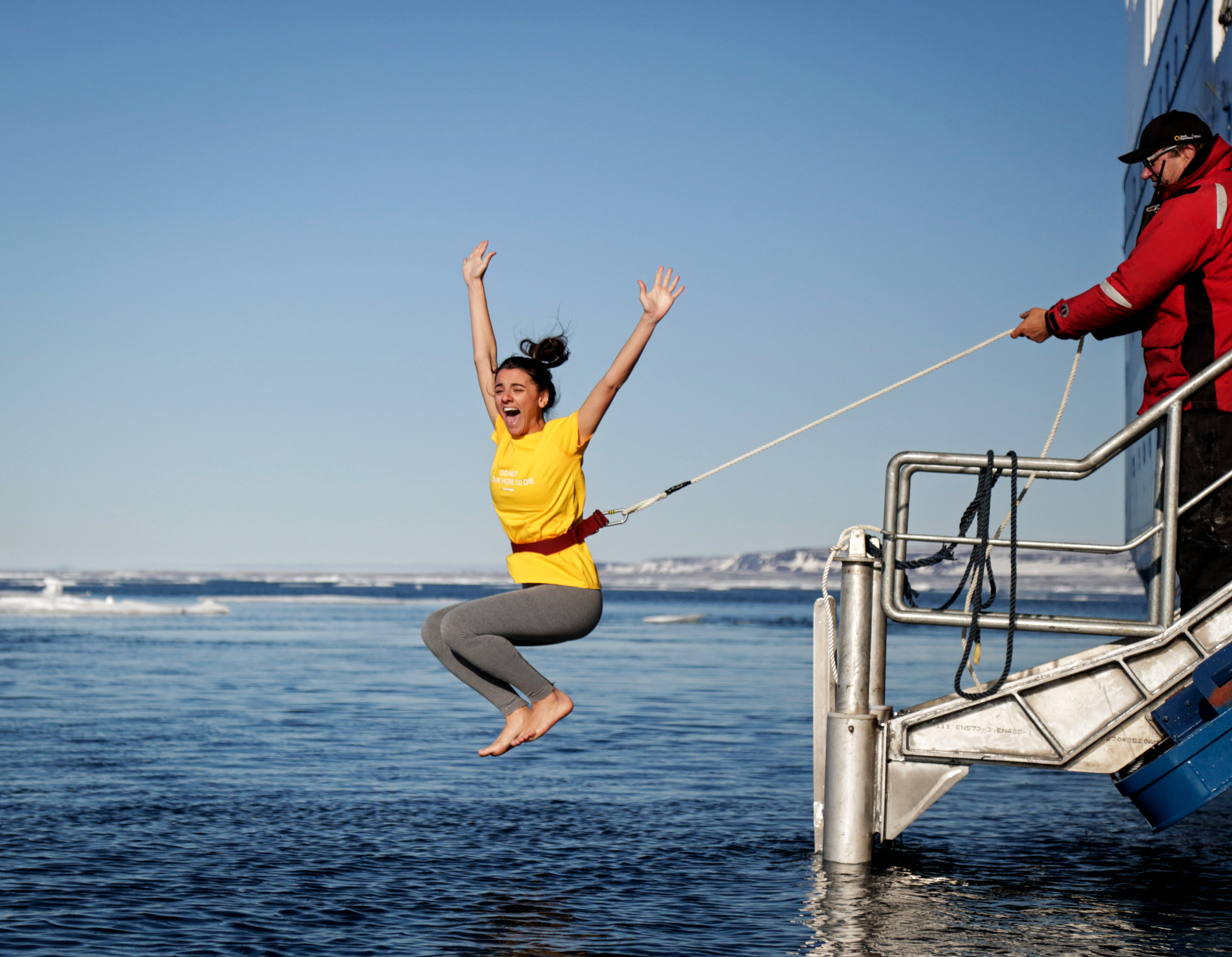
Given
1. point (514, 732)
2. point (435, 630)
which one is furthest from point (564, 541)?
point (514, 732)

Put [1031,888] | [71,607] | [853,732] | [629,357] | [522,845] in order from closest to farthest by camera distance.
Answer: [629,357], [853,732], [1031,888], [522,845], [71,607]

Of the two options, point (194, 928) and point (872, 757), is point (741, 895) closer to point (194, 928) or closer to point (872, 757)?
point (872, 757)

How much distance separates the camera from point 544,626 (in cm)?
623

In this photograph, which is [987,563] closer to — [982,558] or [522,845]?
[982,558]

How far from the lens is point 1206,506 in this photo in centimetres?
652

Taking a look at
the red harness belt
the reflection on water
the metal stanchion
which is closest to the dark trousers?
the metal stanchion

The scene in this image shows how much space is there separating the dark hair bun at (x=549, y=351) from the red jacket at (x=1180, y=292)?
8.98 ft

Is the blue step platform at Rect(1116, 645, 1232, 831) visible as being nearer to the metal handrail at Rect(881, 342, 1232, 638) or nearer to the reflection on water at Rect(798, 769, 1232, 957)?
the metal handrail at Rect(881, 342, 1232, 638)

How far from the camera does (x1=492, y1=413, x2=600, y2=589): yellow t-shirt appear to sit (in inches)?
243

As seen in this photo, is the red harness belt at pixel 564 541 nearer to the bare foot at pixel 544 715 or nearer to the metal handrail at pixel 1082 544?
the bare foot at pixel 544 715

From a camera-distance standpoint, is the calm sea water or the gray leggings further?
the calm sea water

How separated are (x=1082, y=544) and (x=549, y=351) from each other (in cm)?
302

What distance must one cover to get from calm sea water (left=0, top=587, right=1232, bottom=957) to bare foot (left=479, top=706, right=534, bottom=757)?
60.5 inches

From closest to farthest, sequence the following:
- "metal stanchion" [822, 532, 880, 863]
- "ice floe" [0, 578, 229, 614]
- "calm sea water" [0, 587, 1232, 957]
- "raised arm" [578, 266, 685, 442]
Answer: "raised arm" [578, 266, 685, 442], "calm sea water" [0, 587, 1232, 957], "metal stanchion" [822, 532, 880, 863], "ice floe" [0, 578, 229, 614]
